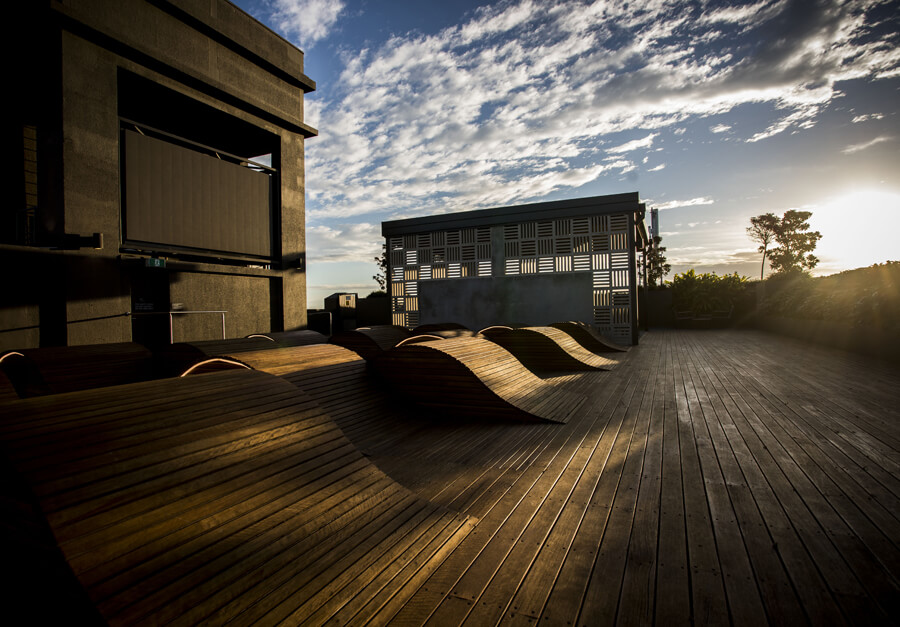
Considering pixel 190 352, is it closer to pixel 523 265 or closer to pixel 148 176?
pixel 148 176

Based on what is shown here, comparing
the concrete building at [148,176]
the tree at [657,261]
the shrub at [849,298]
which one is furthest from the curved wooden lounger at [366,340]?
the tree at [657,261]

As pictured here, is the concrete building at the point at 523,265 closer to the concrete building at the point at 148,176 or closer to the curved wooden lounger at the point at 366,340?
the concrete building at the point at 148,176

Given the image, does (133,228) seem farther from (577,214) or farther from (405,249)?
(577,214)

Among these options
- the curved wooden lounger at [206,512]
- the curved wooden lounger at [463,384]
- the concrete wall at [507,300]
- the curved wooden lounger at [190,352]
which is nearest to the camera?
the curved wooden lounger at [206,512]

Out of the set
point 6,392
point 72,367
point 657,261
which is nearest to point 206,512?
point 6,392

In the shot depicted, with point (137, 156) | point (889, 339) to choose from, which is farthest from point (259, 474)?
point (889, 339)

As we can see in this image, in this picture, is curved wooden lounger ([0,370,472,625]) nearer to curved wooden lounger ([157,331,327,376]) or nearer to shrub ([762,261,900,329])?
curved wooden lounger ([157,331,327,376])

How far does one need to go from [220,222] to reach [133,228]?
2519 millimetres

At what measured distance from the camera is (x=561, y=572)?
2197 mm

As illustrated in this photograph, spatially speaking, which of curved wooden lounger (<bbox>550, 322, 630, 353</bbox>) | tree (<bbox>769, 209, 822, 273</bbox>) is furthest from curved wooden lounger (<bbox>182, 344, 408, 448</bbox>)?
tree (<bbox>769, 209, 822, 273</bbox>)

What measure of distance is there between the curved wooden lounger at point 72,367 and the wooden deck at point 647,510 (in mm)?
3627

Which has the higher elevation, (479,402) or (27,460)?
(27,460)

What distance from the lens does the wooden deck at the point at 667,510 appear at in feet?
6.42

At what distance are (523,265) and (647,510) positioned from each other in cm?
1541
